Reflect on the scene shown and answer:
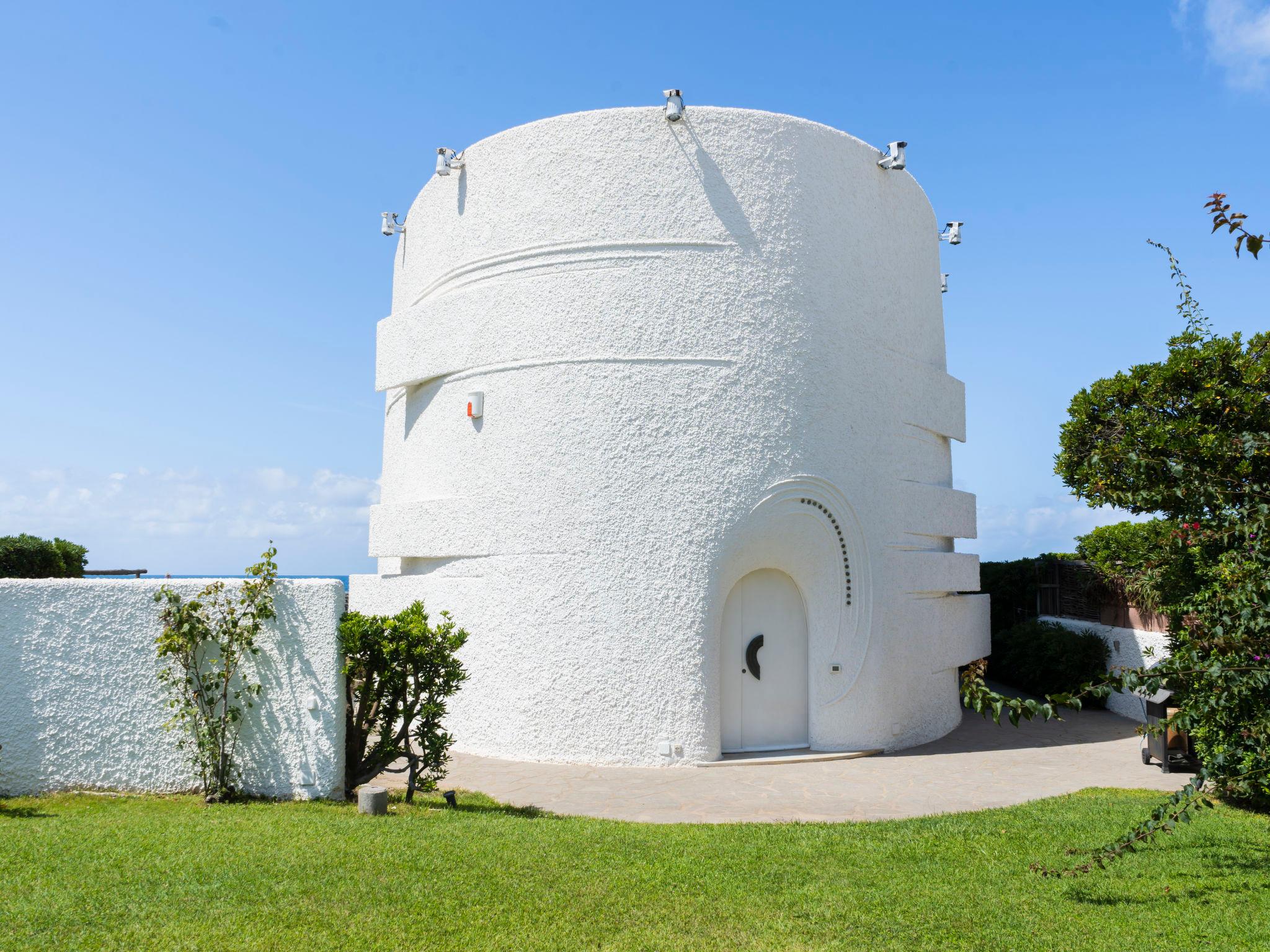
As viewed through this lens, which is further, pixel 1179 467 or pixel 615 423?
pixel 615 423

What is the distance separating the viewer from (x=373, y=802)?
288 inches

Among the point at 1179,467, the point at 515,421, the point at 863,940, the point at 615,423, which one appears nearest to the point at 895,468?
the point at 615,423

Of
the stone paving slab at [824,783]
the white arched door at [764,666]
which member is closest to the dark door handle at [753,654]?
the white arched door at [764,666]

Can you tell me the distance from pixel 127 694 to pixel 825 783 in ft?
22.2

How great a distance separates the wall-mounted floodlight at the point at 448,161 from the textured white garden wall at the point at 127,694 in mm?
6670

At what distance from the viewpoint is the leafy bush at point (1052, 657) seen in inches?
631

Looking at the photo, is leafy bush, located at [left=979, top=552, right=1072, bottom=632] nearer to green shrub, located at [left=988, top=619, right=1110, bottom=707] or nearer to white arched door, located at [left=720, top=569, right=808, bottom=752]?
green shrub, located at [left=988, top=619, right=1110, bottom=707]

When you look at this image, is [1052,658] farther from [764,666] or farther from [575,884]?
[575,884]

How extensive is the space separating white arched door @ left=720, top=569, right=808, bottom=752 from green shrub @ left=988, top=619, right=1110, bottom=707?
713 cm

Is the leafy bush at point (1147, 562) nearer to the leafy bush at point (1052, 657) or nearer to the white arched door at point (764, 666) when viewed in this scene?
the leafy bush at point (1052, 657)

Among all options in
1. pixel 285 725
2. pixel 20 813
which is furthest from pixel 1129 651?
pixel 20 813

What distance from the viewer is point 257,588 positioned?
7.52 metres

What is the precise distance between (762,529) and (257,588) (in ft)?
18.2

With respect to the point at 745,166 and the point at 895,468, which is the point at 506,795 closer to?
the point at 895,468
